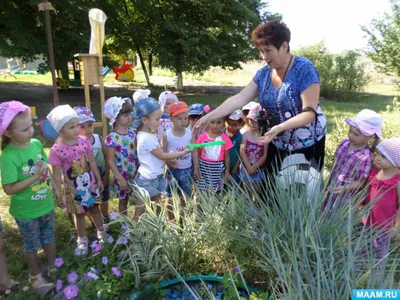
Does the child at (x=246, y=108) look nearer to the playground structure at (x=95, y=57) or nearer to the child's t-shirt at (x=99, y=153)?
the child's t-shirt at (x=99, y=153)

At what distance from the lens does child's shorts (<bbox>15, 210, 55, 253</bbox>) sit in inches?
91.0

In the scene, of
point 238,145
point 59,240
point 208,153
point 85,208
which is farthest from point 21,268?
point 238,145

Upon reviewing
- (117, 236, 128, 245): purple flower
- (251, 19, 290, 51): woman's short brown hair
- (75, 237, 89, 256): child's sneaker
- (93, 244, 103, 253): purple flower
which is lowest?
(75, 237, 89, 256): child's sneaker

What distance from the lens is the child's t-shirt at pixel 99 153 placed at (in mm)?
3051

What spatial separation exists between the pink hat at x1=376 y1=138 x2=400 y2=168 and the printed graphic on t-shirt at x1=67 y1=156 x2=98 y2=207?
2308mm

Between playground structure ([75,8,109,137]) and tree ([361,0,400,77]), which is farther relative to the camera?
tree ([361,0,400,77])

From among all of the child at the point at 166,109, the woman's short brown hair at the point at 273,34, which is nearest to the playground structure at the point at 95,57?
the child at the point at 166,109

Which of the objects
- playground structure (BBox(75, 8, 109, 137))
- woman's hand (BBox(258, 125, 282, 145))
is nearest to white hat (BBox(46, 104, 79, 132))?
woman's hand (BBox(258, 125, 282, 145))

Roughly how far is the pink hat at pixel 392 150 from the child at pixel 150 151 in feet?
4.82

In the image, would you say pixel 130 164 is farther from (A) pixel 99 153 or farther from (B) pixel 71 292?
(B) pixel 71 292

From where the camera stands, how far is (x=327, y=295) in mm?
1368

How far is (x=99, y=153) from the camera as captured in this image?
122 inches

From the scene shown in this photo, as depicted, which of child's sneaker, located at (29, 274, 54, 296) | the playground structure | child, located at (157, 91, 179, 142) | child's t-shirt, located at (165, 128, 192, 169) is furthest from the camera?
the playground structure

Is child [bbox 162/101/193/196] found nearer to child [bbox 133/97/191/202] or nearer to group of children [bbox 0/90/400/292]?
group of children [bbox 0/90/400/292]
